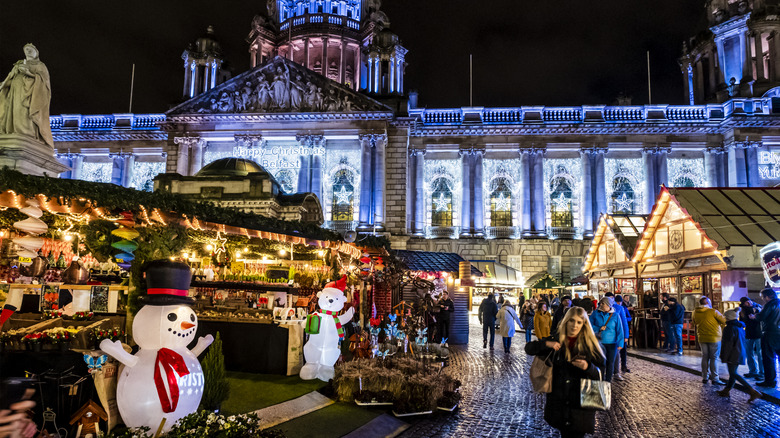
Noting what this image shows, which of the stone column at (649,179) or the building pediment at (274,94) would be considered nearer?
the building pediment at (274,94)

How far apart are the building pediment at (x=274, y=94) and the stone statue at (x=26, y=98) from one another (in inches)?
1017

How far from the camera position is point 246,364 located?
10.1 metres

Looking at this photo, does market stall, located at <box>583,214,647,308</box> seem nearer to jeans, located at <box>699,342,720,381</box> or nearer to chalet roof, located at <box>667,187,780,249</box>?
chalet roof, located at <box>667,187,780,249</box>

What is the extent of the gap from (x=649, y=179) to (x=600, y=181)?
124 inches

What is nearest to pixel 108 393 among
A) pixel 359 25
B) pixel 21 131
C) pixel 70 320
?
pixel 70 320

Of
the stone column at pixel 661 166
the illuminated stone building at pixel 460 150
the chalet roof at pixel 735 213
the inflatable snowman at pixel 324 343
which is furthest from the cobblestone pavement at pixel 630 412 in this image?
the stone column at pixel 661 166

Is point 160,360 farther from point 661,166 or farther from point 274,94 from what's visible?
point 661,166

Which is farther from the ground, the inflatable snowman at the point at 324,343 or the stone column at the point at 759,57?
the stone column at the point at 759,57

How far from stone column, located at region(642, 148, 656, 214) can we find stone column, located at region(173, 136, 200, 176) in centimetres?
2887

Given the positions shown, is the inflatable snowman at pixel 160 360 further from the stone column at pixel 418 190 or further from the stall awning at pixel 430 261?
the stone column at pixel 418 190

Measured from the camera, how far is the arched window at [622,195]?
36406mm

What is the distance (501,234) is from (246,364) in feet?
91.9

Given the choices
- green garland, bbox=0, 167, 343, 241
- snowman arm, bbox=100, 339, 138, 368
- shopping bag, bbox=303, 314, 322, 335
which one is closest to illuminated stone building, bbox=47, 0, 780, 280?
shopping bag, bbox=303, 314, 322, 335

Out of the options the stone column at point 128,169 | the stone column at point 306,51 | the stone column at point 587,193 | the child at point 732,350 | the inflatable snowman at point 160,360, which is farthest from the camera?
the stone column at point 306,51
